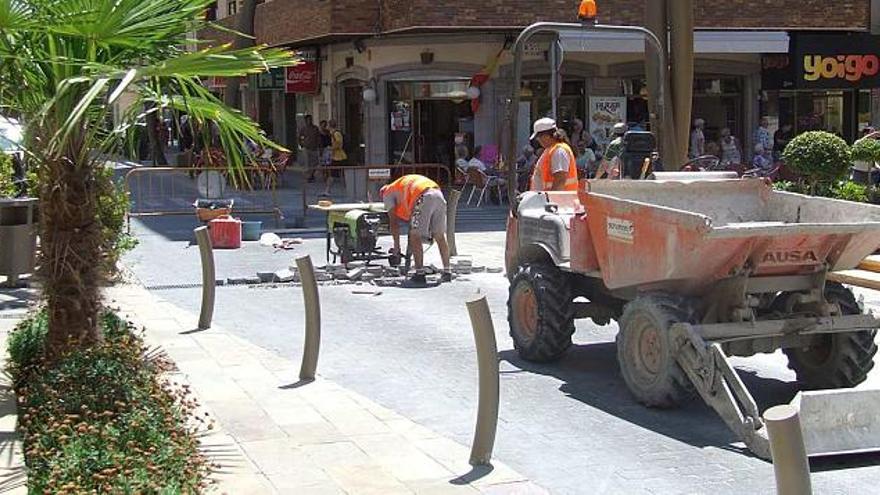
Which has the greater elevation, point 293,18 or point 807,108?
point 293,18

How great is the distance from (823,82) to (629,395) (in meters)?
23.7

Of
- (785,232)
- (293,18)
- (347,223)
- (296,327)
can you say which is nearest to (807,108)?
(293,18)

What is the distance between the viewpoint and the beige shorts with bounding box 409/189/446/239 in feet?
46.4

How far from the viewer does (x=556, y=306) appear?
926 cm

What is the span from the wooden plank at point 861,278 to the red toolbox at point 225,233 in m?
8.71

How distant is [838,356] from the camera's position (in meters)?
8.21

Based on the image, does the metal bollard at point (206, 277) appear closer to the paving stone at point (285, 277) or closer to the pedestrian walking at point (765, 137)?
the paving stone at point (285, 277)

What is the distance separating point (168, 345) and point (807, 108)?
25037mm

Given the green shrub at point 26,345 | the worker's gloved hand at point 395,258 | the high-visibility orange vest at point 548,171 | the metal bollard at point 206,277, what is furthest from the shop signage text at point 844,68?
the green shrub at point 26,345

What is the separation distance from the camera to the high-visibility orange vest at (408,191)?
1418cm

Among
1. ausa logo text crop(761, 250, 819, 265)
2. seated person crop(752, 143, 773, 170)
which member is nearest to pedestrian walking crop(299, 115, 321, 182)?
seated person crop(752, 143, 773, 170)

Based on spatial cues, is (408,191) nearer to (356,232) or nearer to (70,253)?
(356,232)

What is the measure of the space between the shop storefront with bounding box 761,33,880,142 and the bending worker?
18206 mm

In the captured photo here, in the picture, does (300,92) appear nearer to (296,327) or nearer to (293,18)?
(293,18)
